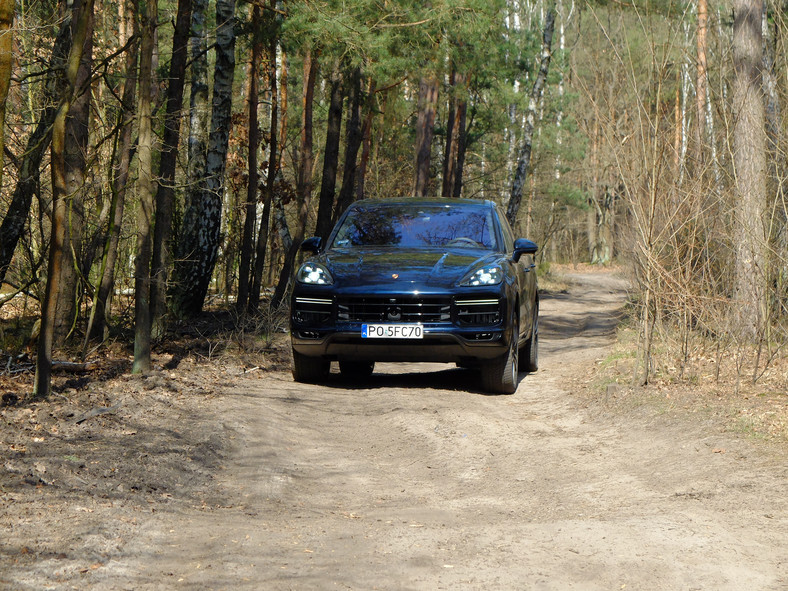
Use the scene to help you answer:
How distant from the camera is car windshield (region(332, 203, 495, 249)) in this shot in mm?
9914

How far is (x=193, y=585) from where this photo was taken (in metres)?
3.85

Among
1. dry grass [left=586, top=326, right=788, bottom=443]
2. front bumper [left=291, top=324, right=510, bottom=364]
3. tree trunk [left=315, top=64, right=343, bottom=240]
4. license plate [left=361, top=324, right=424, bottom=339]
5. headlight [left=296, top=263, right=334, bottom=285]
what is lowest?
dry grass [left=586, top=326, right=788, bottom=443]

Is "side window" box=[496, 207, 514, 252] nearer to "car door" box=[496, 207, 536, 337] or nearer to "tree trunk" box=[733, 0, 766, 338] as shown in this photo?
"car door" box=[496, 207, 536, 337]

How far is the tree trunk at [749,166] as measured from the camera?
29.3ft

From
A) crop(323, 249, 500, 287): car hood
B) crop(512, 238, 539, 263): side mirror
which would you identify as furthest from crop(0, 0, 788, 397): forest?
crop(323, 249, 500, 287): car hood

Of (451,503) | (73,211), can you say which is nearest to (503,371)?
(451,503)

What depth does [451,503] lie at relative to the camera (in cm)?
559

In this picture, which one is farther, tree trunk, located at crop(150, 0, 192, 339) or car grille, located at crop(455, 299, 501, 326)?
tree trunk, located at crop(150, 0, 192, 339)

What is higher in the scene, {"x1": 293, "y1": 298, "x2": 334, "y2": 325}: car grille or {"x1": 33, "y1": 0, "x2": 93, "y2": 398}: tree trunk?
{"x1": 33, "y1": 0, "x2": 93, "y2": 398}: tree trunk

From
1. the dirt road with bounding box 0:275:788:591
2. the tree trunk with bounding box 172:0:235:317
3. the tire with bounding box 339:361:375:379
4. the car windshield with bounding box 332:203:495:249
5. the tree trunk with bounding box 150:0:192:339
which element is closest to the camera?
the dirt road with bounding box 0:275:788:591

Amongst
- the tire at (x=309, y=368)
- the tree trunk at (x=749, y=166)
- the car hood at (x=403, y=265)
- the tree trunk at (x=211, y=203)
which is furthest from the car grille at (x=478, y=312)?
the tree trunk at (x=211, y=203)

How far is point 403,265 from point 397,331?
0.76 meters

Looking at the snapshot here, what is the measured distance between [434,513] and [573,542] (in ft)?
3.15

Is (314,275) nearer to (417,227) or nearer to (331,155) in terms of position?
(417,227)
